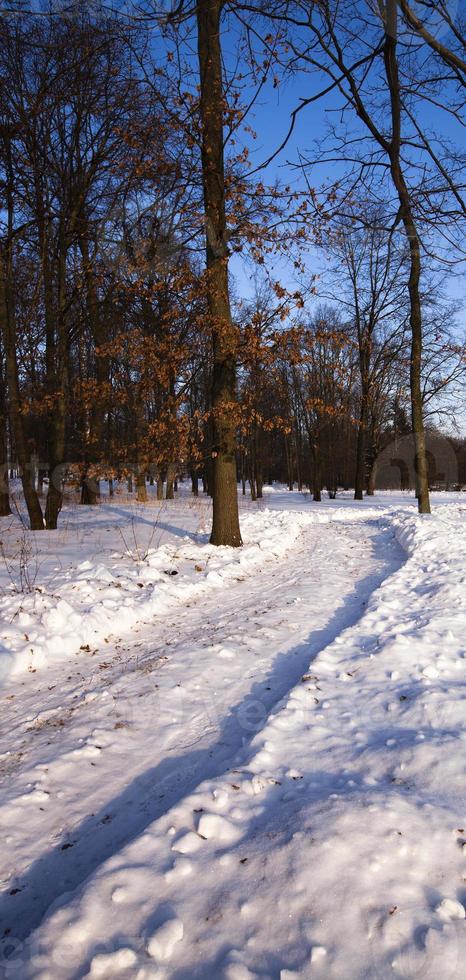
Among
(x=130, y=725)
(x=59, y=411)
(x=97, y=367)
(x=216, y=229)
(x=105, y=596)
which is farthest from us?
(x=97, y=367)

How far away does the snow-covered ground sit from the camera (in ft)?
5.88

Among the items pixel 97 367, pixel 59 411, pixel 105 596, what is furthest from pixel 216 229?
pixel 97 367

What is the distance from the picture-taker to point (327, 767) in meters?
2.77

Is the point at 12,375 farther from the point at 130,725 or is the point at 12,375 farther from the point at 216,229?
the point at 130,725

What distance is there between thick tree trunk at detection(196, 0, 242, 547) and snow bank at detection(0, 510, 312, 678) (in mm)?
1472

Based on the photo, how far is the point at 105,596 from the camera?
6.03 meters

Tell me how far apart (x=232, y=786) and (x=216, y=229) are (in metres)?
9.25

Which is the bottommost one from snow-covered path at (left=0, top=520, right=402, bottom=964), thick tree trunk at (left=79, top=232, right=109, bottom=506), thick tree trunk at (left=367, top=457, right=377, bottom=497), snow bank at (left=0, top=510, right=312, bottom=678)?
snow-covered path at (left=0, top=520, right=402, bottom=964)

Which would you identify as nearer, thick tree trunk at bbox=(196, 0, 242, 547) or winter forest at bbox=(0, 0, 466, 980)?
winter forest at bbox=(0, 0, 466, 980)

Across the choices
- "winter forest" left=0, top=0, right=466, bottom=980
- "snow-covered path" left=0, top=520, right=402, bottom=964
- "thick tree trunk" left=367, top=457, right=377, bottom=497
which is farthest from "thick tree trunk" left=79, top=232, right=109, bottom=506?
"thick tree trunk" left=367, top=457, right=377, bottom=497

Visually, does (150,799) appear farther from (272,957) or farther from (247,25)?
(247,25)

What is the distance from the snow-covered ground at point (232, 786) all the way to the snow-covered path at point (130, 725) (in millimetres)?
14

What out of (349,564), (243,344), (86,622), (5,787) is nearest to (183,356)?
(243,344)

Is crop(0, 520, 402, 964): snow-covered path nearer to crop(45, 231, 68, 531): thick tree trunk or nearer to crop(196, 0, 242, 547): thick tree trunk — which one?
crop(196, 0, 242, 547): thick tree trunk
